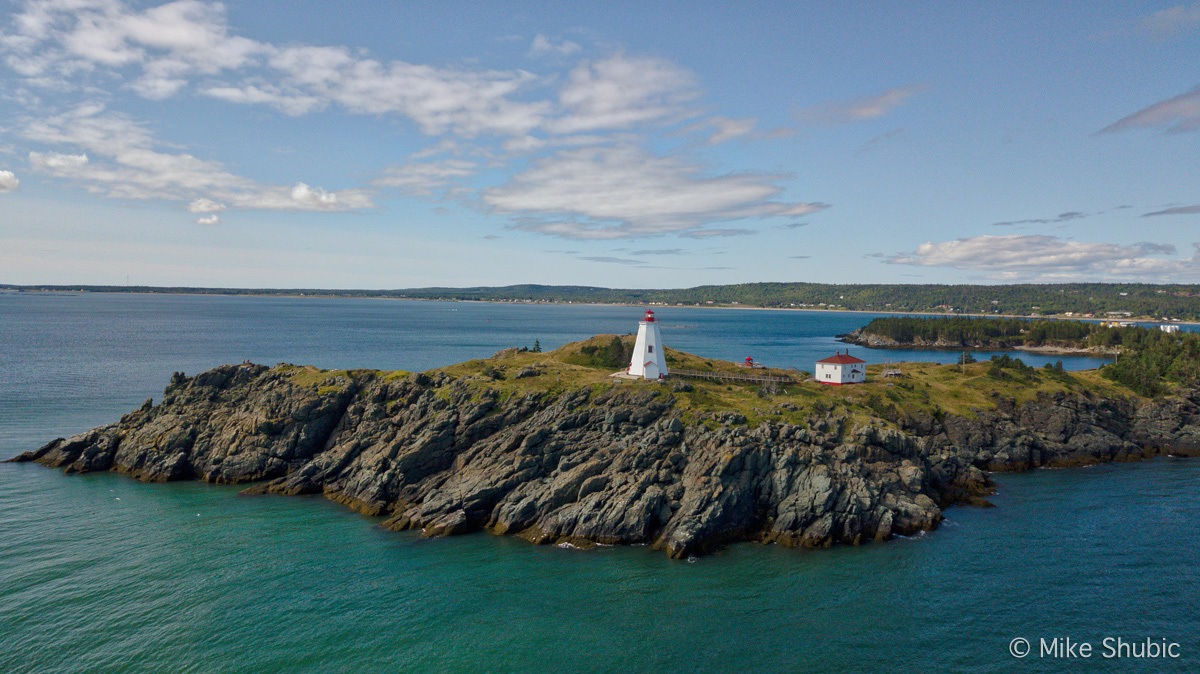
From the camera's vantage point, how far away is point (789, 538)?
47.0 metres

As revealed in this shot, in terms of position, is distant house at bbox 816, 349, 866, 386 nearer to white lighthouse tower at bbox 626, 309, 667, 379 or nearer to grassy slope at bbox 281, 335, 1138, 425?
grassy slope at bbox 281, 335, 1138, 425

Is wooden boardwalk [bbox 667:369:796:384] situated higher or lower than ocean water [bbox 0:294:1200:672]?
higher

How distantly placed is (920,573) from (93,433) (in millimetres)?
80011

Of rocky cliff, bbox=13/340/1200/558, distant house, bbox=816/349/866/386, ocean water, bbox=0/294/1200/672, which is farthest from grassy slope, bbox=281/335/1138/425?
ocean water, bbox=0/294/1200/672

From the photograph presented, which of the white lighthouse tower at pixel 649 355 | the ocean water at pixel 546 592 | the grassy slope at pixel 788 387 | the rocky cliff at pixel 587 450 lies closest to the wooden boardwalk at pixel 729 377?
the grassy slope at pixel 788 387

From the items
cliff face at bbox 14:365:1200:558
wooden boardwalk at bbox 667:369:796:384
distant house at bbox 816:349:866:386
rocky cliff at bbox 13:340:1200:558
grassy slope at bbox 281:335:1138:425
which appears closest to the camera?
cliff face at bbox 14:365:1200:558

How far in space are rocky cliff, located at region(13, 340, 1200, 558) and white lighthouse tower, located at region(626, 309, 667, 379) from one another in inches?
193

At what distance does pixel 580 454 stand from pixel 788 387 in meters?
27.5

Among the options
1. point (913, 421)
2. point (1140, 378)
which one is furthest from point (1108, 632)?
point (1140, 378)

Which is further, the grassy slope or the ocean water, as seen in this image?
the grassy slope

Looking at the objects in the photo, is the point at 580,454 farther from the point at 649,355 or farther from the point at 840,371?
the point at 840,371

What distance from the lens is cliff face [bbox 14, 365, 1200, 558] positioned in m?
48.2

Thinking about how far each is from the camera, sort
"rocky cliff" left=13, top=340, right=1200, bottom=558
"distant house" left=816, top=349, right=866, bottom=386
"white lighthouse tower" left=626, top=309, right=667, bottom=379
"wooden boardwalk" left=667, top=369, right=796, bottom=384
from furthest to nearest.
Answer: "distant house" left=816, top=349, right=866, bottom=386
"wooden boardwalk" left=667, top=369, right=796, bottom=384
"white lighthouse tower" left=626, top=309, right=667, bottom=379
"rocky cliff" left=13, top=340, right=1200, bottom=558

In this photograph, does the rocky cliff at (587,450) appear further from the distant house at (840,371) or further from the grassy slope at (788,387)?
the distant house at (840,371)
